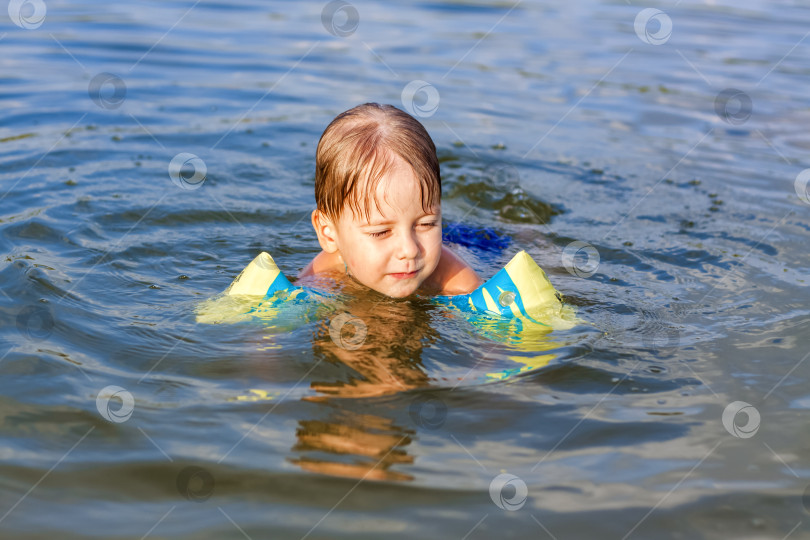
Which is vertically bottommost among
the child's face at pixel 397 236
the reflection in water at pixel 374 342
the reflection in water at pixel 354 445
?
the reflection in water at pixel 354 445

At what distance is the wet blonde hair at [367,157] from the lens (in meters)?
3.89

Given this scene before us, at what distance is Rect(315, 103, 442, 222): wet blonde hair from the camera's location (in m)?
3.89

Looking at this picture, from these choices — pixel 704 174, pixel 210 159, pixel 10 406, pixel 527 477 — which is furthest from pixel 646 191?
pixel 10 406

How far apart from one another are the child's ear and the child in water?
0.08 meters

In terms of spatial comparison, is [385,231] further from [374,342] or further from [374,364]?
[374,364]

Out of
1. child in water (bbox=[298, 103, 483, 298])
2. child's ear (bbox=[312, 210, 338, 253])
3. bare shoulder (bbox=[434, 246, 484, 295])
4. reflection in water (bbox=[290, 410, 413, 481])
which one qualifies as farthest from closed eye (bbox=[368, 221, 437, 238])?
reflection in water (bbox=[290, 410, 413, 481])

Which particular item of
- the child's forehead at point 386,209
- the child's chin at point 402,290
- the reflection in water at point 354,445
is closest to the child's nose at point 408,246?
the child's forehead at point 386,209

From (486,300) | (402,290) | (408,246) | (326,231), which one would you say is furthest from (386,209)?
(486,300)

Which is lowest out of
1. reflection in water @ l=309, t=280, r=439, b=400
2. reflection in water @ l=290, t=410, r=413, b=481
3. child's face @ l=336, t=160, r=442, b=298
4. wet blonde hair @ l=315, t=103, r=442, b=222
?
reflection in water @ l=290, t=410, r=413, b=481

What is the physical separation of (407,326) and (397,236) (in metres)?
0.46

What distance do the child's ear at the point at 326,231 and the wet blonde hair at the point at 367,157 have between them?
0.08 meters

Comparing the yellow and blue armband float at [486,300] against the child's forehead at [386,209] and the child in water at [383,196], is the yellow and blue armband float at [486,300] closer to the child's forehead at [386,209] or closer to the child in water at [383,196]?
the child in water at [383,196]

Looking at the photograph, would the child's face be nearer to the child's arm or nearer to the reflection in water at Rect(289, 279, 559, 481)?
the reflection in water at Rect(289, 279, 559, 481)

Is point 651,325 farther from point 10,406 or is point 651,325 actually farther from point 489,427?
point 10,406
